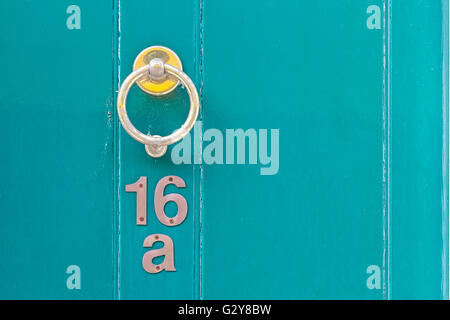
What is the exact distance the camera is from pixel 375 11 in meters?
0.67

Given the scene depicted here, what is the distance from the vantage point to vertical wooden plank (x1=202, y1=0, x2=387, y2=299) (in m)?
0.67

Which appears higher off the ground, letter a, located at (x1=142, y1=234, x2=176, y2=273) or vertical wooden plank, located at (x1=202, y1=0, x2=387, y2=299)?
vertical wooden plank, located at (x1=202, y1=0, x2=387, y2=299)

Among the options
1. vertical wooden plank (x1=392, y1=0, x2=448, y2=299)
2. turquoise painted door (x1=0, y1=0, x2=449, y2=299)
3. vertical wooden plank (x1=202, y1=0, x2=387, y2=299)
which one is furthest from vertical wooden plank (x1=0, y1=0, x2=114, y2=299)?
vertical wooden plank (x1=392, y1=0, x2=448, y2=299)

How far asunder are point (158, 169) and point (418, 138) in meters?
0.38

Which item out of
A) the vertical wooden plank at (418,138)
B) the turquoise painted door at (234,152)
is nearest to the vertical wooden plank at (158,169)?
the turquoise painted door at (234,152)

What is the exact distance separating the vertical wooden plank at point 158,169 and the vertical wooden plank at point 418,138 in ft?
0.96

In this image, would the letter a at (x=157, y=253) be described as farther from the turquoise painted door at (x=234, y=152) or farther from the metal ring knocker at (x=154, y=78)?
the metal ring knocker at (x=154, y=78)

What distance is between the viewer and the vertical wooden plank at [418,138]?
0.67 meters

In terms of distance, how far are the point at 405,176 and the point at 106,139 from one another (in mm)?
440

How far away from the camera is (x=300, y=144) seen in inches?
26.5

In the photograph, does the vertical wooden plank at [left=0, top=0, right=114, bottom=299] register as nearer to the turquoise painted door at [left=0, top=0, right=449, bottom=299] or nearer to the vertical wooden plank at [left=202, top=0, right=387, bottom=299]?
the turquoise painted door at [left=0, top=0, right=449, bottom=299]

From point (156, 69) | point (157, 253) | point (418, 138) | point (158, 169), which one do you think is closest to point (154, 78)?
point (156, 69)
